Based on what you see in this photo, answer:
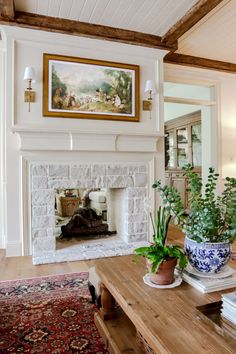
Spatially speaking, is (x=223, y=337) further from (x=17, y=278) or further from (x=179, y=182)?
(x=179, y=182)

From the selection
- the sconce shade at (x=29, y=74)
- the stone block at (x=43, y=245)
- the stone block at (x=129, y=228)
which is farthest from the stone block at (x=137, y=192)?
the sconce shade at (x=29, y=74)

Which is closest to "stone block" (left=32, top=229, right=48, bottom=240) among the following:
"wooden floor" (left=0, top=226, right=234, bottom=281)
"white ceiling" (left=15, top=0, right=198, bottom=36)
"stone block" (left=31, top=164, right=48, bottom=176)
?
"wooden floor" (left=0, top=226, right=234, bottom=281)

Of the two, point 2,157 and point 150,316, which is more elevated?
point 2,157

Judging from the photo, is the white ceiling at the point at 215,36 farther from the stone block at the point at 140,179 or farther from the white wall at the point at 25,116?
the stone block at the point at 140,179

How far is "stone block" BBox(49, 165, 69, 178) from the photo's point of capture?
10.6ft

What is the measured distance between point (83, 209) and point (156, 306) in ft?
9.82

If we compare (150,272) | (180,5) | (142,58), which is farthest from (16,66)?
(150,272)

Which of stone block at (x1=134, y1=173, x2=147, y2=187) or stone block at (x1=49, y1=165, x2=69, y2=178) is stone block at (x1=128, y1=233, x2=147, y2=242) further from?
stone block at (x1=49, y1=165, x2=69, y2=178)

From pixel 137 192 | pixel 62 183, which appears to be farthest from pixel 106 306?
pixel 137 192

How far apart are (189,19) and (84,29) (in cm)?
119

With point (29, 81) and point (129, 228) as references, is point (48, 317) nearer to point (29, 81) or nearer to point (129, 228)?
point (129, 228)

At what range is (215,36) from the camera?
12.0 feet

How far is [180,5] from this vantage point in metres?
2.91

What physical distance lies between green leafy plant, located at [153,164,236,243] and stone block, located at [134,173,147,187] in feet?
7.13
